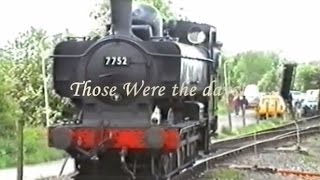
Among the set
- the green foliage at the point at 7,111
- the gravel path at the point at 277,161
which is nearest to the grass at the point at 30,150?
the green foliage at the point at 7,111

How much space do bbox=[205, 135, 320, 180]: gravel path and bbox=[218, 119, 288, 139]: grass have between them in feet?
13.5

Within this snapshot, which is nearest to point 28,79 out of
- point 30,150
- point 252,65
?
point 30,150

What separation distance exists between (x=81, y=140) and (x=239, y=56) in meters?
26.8

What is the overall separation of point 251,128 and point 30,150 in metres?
12.1

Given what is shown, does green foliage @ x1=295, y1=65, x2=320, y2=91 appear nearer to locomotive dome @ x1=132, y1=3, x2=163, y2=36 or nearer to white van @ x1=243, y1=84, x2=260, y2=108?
white van @ x1=243, y1=84, x2=260, y2=108

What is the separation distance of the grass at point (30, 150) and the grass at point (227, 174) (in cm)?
356

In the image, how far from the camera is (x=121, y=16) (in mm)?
9547

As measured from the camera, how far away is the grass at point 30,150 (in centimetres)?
1348

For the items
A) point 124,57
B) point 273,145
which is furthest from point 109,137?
point 273,145

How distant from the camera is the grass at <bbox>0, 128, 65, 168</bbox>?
531 inches

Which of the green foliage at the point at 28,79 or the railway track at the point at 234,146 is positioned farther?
the green foliage at the point at 28,79

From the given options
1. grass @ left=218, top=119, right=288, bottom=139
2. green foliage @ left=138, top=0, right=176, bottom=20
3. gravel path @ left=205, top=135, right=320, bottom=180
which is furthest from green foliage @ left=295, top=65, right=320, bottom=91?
gravel path @ left=205, top=135, right=320, bottom=180
